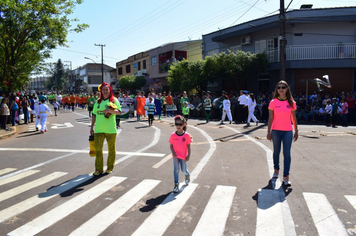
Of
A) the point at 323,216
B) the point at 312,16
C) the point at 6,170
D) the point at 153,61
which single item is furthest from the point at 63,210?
the point at 153,61

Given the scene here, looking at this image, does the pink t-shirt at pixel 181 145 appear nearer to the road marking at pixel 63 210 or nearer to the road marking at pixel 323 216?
the road marking at pixel 63 210

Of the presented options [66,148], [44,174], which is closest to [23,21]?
[66,148]

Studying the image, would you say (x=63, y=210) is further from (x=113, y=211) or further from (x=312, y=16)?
(x=312, y=16)

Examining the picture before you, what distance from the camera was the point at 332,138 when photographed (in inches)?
440

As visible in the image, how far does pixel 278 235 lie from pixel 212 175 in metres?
2.76

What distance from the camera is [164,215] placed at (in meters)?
4.39

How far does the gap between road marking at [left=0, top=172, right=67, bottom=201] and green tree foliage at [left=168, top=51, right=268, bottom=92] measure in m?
20.5

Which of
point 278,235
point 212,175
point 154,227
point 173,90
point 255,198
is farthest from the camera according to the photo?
point 173,90

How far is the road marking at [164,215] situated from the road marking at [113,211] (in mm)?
466

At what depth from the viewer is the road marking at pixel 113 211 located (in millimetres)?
3963

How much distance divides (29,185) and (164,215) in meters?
3.15

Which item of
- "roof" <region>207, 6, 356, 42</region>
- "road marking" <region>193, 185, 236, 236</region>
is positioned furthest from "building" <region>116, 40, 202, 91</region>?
"road marking" <region>193, 185, 236, 236</region>

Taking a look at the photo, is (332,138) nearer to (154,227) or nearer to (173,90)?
(154,227)

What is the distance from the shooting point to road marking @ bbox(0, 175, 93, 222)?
181 inches
